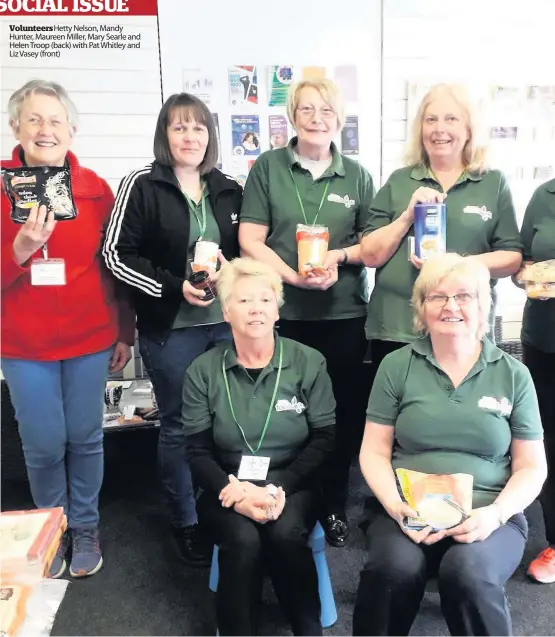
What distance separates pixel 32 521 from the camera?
1515 millimetres

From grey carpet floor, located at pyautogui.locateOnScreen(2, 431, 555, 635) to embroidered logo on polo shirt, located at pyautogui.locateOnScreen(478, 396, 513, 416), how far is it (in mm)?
872

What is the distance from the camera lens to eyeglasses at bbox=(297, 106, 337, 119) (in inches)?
88.8

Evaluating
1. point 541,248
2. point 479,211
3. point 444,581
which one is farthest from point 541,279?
point 444,581

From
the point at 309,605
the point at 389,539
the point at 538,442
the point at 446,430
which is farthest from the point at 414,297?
the point at 309,605

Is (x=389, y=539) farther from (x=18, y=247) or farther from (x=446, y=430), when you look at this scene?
(x=18, y=247)

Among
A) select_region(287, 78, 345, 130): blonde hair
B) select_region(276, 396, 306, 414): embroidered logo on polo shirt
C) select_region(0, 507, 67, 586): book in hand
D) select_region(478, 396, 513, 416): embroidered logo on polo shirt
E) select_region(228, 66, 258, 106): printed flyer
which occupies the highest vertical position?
select_region(228, 66, 258, 106): printed flyer

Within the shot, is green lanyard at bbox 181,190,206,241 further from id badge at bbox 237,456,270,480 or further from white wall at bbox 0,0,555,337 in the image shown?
white wall at bbox 0,0,555,337

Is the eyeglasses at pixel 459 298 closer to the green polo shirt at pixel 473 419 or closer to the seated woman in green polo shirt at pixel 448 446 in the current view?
the seated woman in green polo shirt at pixel 448 446

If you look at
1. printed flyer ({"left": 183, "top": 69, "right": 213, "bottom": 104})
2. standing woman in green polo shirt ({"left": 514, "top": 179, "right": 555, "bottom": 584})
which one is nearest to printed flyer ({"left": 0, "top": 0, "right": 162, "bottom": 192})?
printed flyer ({"left": 183, "top": 69, "right": 213, "bottom": 104})

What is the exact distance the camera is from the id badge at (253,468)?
1.89 m

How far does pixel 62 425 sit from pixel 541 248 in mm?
Answer: 1854

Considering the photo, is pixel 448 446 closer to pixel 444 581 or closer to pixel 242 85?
pixel 444 581

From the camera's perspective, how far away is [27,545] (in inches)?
55.7

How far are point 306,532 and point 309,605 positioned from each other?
20 centimetres
